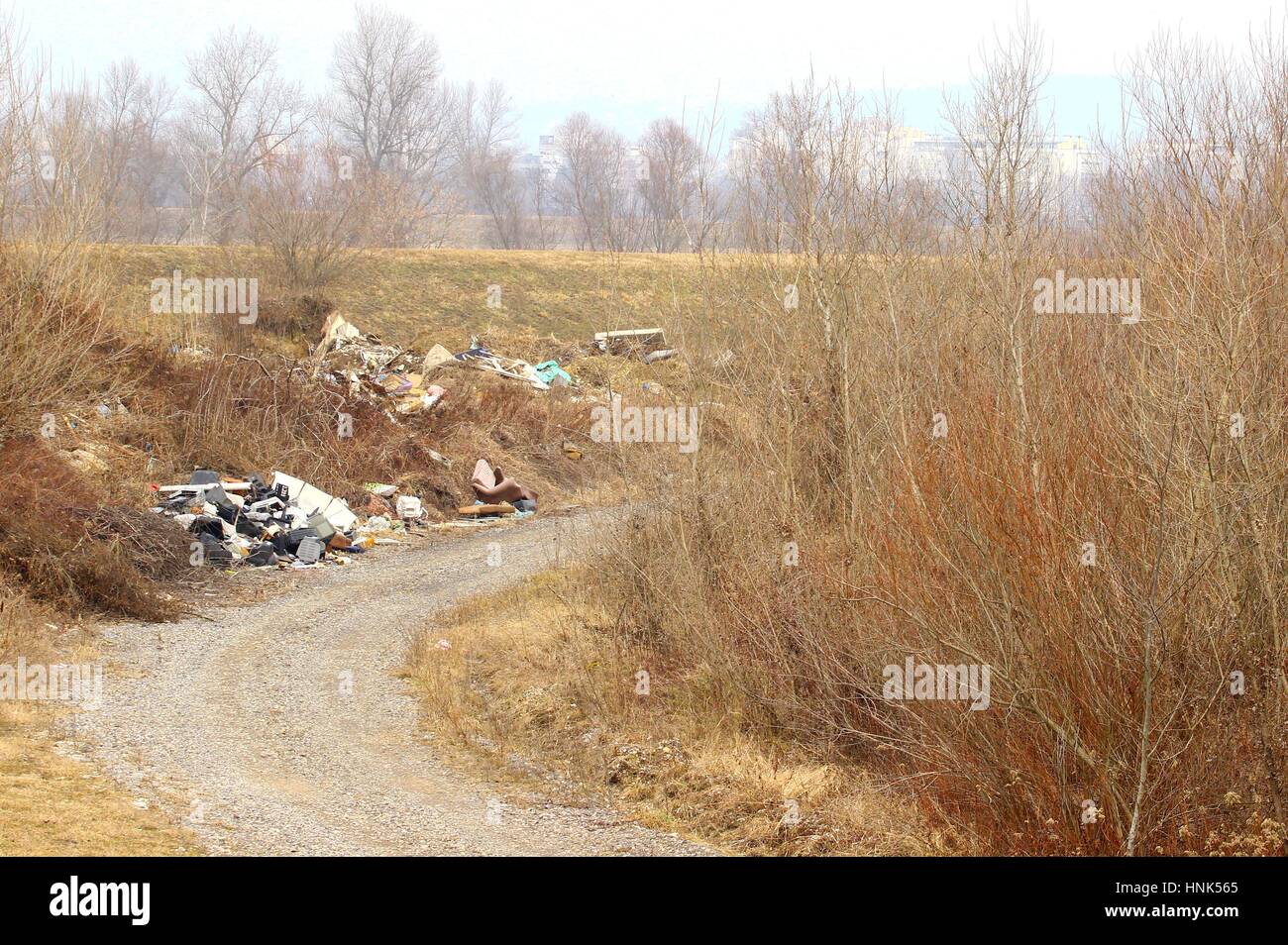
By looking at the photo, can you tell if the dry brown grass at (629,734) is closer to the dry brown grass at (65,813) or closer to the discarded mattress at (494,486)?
the dry brown grass at (65,813)

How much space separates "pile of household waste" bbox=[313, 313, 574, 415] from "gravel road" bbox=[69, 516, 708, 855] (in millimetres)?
10763

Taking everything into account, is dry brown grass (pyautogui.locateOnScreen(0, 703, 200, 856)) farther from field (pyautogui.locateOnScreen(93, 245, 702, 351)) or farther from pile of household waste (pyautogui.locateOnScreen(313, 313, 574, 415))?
field (pyautogui.locateOnScreen(93, 245, 702, 351))

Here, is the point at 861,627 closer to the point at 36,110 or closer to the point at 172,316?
the point at 36,110

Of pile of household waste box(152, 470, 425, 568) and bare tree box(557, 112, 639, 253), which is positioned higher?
bare tree box(557, 112, 639, 253)

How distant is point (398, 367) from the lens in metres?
29.5

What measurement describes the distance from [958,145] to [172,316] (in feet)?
68.1

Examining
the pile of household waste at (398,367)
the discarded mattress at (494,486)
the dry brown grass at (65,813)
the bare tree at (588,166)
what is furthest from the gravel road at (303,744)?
the bare tree at (588,166)

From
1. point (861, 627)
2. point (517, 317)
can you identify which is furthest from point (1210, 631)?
point (517, 317)

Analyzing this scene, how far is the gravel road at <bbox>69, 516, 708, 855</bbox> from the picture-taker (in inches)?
320

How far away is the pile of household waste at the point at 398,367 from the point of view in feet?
85.1

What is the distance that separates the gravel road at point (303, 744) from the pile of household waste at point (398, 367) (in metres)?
10.8

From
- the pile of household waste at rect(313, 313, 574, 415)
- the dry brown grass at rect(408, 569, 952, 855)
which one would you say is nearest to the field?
the pile of household waste at rect(313, 313, 574, 415)

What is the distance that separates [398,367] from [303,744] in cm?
2027

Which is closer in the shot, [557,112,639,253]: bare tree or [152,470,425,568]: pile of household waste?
[152,470,425,568]: pile of household waste
